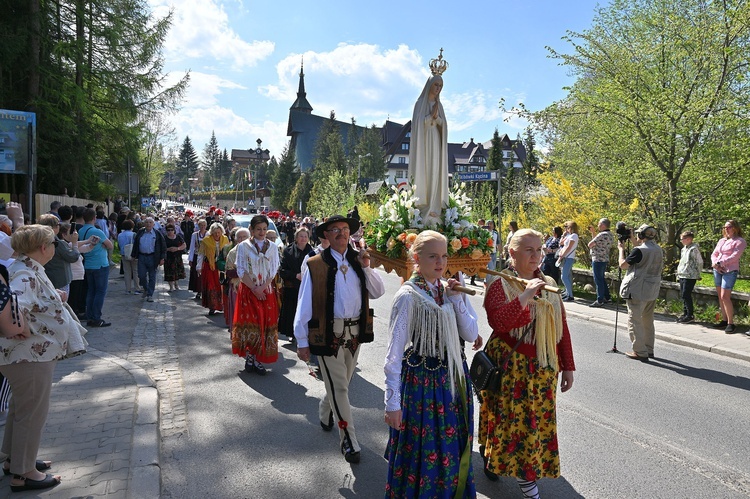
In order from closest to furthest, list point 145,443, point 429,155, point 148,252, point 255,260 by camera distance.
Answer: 1. point 145,443
2. point 429,155
3. point 255,260
4. point 148,252

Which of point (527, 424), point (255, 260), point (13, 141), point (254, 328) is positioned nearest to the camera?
point (527, 424)

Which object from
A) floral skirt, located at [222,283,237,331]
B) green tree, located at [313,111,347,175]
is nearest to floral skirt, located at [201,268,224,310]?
floral skirt, located at [222,283,237,331]

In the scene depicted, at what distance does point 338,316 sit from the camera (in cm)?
437

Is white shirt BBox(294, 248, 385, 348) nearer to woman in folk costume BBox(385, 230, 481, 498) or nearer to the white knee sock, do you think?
woman in folk costume BBox(385, 230, 481, 498)

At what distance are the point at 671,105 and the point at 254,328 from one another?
35.8 feet

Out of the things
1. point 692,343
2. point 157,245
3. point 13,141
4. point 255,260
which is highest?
point 13,141

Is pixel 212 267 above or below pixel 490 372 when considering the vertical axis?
below

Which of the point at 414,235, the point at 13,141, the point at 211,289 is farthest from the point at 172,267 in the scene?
the point at 414,235

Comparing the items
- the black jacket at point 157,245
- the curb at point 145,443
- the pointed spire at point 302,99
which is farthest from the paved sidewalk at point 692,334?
the pointed spire at point 302,99

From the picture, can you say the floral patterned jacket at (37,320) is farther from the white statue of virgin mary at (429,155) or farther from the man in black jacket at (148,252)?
the man in black jacket at (148,252)

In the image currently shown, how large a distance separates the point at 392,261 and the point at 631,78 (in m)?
10.3

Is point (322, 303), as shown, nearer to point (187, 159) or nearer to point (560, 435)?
point (560, 435)

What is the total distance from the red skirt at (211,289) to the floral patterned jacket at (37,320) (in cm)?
703

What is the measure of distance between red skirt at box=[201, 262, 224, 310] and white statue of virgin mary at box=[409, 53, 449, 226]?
6.43m
